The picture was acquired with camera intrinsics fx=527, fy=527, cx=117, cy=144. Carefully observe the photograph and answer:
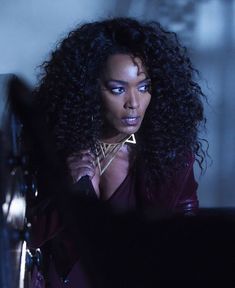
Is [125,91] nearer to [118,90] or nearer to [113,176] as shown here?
[118,90]

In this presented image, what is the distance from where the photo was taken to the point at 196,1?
4.94ft

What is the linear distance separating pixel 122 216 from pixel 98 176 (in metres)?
0.72

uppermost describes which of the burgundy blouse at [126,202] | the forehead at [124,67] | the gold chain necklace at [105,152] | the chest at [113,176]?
the forehead at [124,67]

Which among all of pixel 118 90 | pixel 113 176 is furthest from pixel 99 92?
pixel 113 176

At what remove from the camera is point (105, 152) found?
100 cm

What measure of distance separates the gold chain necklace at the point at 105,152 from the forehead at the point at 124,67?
0.45 feet

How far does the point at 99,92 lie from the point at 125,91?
0.06 metres

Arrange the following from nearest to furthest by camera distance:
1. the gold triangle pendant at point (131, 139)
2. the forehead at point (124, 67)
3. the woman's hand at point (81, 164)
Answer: the woman's hand at point (81, 164)
the forehead at point (124, 67)
the gold triangle pendant at point (131, 139)

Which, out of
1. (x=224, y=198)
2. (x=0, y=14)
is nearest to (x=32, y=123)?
(x=0, y=14)

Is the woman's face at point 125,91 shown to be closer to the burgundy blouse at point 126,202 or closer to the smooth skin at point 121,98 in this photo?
the smooth skin at point 121,98

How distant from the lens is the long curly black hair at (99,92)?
0.95 metres

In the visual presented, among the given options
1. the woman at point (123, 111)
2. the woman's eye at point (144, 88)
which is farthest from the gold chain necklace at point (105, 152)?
the woman's eye at point (144, 88)

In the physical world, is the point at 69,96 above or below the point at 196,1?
below

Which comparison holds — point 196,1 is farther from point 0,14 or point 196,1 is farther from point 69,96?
point 69,96
